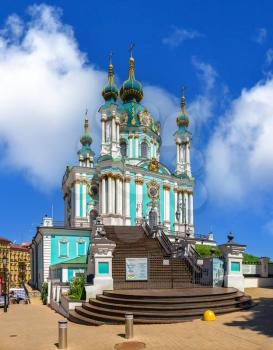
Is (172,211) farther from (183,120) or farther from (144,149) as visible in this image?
(183,120)

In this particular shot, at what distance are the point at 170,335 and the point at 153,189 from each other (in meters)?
38.1

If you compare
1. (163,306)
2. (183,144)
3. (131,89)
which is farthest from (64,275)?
(131,89)

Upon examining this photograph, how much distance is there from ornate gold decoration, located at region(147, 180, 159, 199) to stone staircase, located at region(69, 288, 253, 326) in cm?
3268

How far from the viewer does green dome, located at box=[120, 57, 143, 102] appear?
193 feet

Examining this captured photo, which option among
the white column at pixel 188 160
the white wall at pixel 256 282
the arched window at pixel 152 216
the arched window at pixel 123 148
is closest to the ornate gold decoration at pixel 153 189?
the arched window at pixel 152 216

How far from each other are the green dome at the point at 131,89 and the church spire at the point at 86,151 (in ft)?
34.4

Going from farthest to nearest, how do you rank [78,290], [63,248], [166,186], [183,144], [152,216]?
[183,144]
[166,186]
[152,216]
[63,248]
[78,290]

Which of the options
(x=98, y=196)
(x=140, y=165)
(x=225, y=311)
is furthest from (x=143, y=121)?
(x=225, y=311)

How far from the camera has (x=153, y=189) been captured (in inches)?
2020

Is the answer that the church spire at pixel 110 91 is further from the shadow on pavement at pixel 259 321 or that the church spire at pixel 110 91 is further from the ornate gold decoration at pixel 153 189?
the shadow on pavement at pixel 259 321

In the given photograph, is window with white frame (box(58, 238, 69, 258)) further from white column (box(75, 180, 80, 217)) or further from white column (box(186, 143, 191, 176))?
white column (box(186, 143, 191, 176))

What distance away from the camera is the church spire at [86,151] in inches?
2530

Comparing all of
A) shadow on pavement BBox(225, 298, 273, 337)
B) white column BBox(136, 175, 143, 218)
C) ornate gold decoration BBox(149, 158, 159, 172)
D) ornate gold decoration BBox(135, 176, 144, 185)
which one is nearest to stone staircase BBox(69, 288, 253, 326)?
shadow on pavement BBox(225, 298, 273, 337)

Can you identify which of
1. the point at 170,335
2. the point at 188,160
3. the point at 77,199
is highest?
the point at 188,160
